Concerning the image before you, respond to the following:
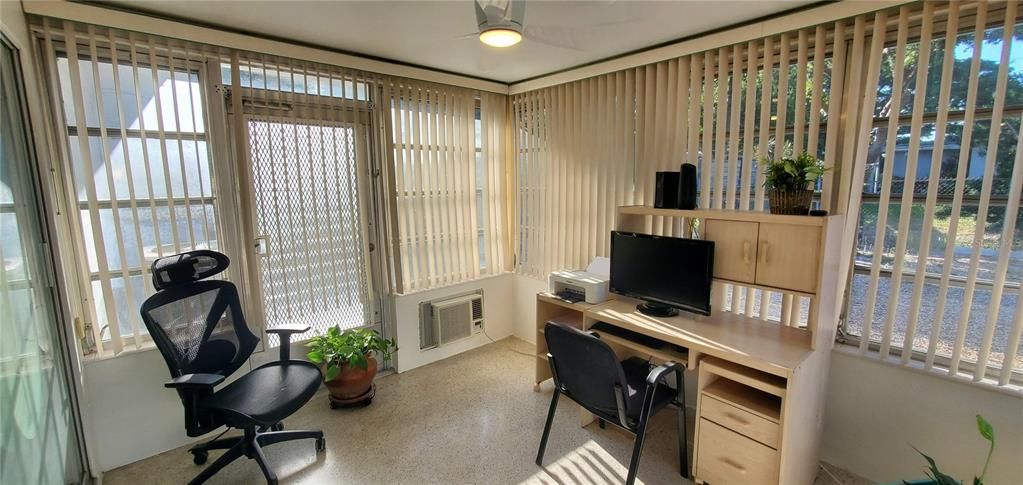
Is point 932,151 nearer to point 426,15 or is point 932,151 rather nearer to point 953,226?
point 953,226

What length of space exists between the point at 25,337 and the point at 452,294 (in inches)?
97.3

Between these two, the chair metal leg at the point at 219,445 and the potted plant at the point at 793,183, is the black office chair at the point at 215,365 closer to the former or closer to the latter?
the chair metal leg at the point at 219,445

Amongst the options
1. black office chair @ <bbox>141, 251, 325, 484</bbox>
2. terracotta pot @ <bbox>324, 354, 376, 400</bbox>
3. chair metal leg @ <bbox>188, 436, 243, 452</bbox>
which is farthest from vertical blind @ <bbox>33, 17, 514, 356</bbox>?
chair metal leg @ <bbox>188, 436, 243, 452</bbox>

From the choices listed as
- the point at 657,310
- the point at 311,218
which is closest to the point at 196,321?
the point at 311,218

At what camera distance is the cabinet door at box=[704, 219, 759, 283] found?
2.19m

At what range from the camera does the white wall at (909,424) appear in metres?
1.83

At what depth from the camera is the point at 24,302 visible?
166cm

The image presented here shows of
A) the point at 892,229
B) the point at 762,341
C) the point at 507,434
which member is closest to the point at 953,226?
the point at 892,229

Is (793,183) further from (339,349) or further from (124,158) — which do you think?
(124,158)

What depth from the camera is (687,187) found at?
2.44 metres

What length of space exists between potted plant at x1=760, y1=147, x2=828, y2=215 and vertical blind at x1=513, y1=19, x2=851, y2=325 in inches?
12.7

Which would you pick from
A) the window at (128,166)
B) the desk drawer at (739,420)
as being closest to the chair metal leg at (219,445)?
the window at (128,166)

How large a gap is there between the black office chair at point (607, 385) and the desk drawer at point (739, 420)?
0.42 ft

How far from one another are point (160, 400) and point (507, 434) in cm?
201
